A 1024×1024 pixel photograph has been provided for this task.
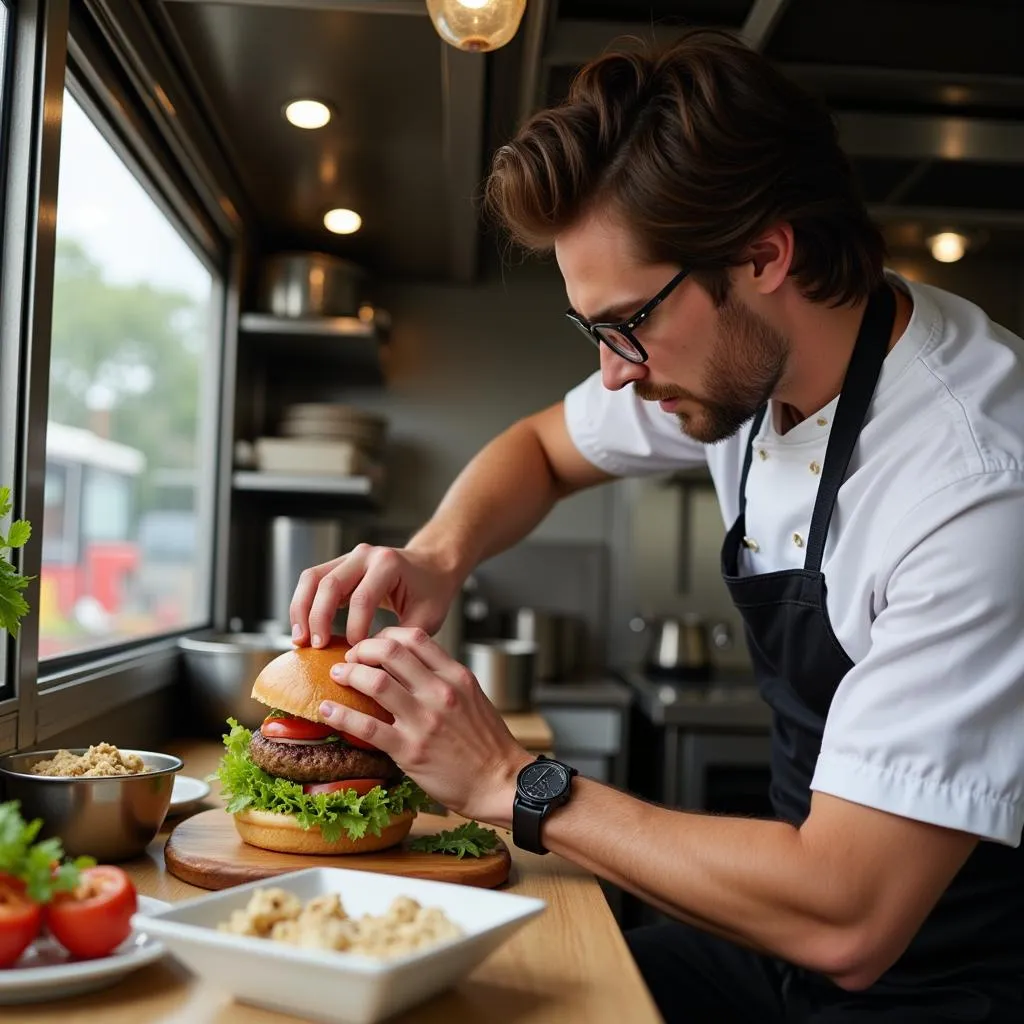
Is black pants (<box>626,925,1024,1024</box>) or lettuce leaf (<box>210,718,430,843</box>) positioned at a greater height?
lettuce leaf (<box>210,718,430,843</box>)

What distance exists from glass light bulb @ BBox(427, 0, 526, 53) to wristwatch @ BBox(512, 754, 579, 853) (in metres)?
1.05

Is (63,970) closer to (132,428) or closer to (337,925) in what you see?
(337,925)

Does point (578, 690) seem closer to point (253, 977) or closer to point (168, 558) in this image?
point (168, 558)

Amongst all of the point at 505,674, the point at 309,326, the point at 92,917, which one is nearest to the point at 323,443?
the point at 309,326

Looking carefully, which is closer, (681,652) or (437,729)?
(437,729)

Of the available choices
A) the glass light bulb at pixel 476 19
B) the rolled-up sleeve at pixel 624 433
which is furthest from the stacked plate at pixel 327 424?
the glass light bulb at pixel 476 19

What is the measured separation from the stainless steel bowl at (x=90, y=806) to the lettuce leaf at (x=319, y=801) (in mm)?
96

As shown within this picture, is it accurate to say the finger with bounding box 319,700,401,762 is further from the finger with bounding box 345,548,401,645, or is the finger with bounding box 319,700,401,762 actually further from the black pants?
the black pants

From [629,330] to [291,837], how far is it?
2.41 feet

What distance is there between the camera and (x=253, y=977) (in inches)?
34.9

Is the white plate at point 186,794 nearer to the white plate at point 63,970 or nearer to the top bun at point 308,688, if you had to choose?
the top bun at point 308,688

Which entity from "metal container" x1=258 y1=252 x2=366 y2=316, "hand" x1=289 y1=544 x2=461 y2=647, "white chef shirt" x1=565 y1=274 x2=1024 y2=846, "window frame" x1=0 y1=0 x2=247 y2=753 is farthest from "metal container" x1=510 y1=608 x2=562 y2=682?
"white chef shirt" x1=565 y1=274 x2=1024 y2=846

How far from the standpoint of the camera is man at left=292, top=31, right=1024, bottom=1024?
118cm

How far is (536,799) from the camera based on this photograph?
1.26 metres
